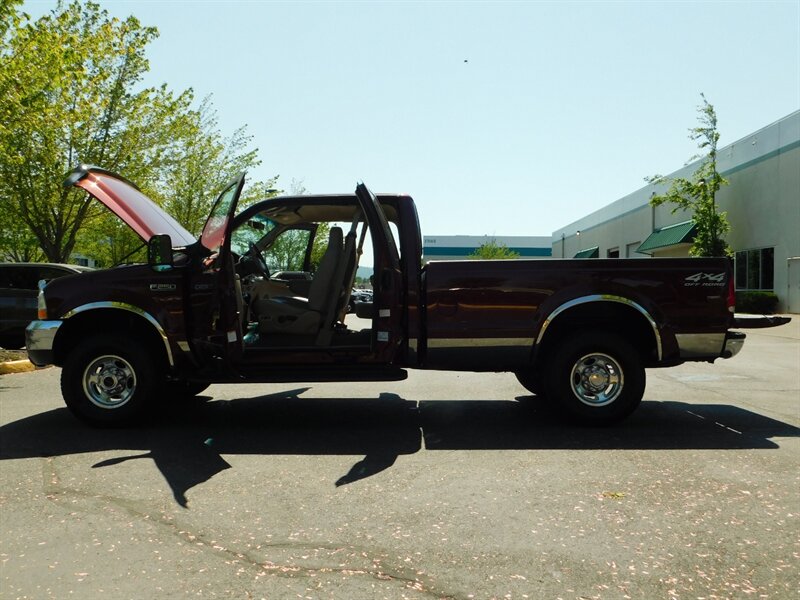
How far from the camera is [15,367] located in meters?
10.7

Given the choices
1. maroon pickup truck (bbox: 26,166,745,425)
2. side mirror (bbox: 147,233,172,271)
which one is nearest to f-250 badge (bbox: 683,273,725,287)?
maroon pickup truck (bbox: 26,166,745,425)

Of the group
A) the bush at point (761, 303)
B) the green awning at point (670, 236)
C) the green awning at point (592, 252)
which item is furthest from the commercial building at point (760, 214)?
the green awning at point (592, 252)

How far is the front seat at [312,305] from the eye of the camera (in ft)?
21.6

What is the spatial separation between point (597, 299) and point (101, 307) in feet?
14.5

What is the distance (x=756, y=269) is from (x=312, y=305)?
26992 mm

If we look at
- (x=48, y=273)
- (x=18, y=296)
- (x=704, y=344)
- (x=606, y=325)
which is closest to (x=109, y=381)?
(x=606, y=325)

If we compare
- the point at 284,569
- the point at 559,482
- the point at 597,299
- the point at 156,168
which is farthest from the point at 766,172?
the point at 284,569

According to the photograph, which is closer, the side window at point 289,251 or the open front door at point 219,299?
the open front door at point 219,299

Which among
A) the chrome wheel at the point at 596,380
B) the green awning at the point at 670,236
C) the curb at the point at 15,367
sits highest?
the green awning at the point at 670,236

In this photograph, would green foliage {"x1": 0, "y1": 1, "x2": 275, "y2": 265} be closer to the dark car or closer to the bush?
the dark car

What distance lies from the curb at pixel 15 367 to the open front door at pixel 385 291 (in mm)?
6819

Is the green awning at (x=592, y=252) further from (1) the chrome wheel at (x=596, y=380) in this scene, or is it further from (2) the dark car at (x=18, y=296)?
(1) the chrome wheel at (x=596, y=380)

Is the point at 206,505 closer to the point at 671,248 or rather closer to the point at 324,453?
the point at 324,453

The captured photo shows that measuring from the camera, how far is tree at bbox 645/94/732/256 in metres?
28.8
